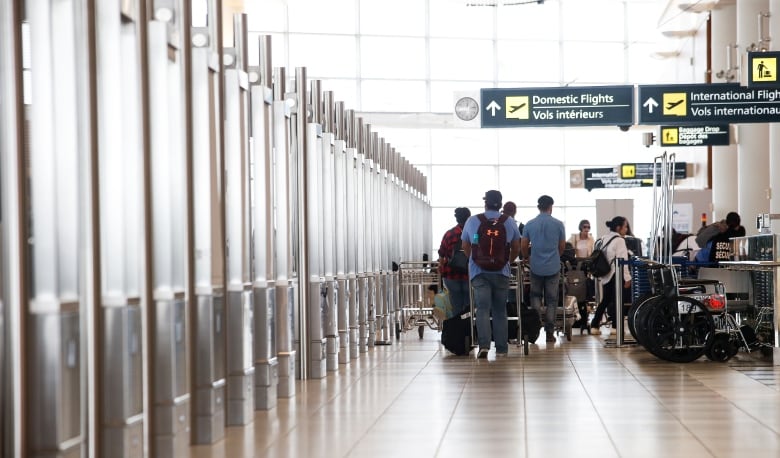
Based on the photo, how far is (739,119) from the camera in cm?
1748

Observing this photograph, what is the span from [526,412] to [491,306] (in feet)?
15.3

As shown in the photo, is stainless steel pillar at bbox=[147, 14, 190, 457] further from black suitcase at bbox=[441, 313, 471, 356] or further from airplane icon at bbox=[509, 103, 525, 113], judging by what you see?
airplane icon at bbox=[509, 103, 525, 113]

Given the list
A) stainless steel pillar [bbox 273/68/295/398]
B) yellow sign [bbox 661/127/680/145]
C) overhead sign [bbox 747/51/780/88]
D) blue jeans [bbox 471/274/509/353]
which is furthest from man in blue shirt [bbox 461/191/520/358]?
yellow sign [bbox 661/127/680/145]

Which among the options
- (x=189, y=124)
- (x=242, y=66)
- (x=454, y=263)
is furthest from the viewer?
(x=454, y=263)

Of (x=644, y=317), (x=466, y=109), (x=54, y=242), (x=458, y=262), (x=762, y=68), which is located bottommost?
(x=644, y=317)

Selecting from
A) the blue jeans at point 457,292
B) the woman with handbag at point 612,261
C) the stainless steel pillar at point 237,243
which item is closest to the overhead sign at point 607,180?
the woman with handbag at point 612,261

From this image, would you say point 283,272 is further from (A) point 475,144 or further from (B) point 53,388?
(A) point 475,144

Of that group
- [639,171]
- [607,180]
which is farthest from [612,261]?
[639,171]

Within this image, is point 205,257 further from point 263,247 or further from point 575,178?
point 575,178

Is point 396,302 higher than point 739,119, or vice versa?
point 739,119

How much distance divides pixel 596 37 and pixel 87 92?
97.2 ft

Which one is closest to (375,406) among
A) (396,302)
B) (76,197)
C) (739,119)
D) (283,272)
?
(283,272)

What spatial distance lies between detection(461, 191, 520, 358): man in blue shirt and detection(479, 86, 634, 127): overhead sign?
21.3ft

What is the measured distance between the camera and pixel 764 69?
15.7 metres
